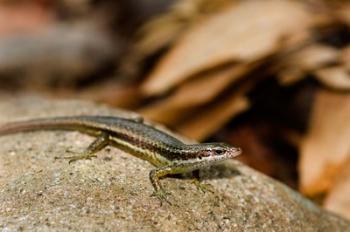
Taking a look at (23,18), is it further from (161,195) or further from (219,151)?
(161,195)

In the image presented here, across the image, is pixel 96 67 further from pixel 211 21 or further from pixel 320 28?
pixel 320 28

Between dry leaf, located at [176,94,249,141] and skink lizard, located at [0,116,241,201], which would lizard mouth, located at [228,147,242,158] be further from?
dry leaf, located at [176,94,249,141]

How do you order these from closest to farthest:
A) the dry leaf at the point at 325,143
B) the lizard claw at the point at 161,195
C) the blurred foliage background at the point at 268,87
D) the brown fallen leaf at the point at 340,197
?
1. the lizard claw at the point at 161,195
2. the brown fallen leaf at the point at 340,197
3. the dry leaf at the point at 325,143
4. the blurred foliage background at the point at 268,87

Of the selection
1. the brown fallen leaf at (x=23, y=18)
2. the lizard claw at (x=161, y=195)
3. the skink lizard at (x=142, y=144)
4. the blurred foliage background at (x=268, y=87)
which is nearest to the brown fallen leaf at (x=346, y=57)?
the blurred foliage background at (x=268, y=87)

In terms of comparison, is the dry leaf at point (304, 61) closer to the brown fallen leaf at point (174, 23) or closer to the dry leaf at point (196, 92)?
the dry leaf at point (196, 92)

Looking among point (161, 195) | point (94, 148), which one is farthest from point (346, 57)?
point (161, 195)

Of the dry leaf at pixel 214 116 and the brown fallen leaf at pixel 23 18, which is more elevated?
the brown fallen leaf at pixel 23 18

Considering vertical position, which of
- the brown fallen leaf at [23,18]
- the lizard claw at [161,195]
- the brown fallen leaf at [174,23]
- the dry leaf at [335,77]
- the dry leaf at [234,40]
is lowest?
the lizard claw at [161,195]
